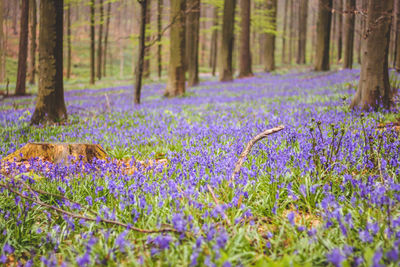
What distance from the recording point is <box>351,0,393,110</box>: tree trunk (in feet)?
20.7

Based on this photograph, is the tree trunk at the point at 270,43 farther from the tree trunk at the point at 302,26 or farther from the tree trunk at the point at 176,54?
the tree trunk at the point at 176,54

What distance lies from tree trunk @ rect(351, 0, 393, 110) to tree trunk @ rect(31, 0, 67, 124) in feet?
25.1

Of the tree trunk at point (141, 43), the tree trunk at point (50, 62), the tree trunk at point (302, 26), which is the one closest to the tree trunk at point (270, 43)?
the tree trunk at point (302, 26)

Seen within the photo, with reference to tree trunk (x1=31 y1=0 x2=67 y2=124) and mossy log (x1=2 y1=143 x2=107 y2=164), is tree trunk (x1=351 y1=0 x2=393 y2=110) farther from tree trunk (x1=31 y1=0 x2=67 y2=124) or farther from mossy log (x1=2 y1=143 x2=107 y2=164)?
tree trunk (x1=31 y1=0 x2=67 y2=124)

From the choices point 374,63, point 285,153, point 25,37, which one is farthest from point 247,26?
point 285,153

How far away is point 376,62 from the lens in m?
6.43

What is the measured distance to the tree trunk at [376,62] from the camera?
6316 millimetres

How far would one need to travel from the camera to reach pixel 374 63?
21.1 ft

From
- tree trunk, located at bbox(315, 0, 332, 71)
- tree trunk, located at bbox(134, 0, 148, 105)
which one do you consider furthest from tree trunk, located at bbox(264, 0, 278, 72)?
tree trunk, located at bbox(134, 0, 148, 105)

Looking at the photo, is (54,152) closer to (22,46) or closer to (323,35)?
(22,46)

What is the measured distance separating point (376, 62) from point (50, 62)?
26.5ft

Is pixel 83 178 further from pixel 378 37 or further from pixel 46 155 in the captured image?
pixel 378 37

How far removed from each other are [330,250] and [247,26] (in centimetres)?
2166

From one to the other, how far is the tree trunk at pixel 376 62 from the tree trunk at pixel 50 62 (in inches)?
301
